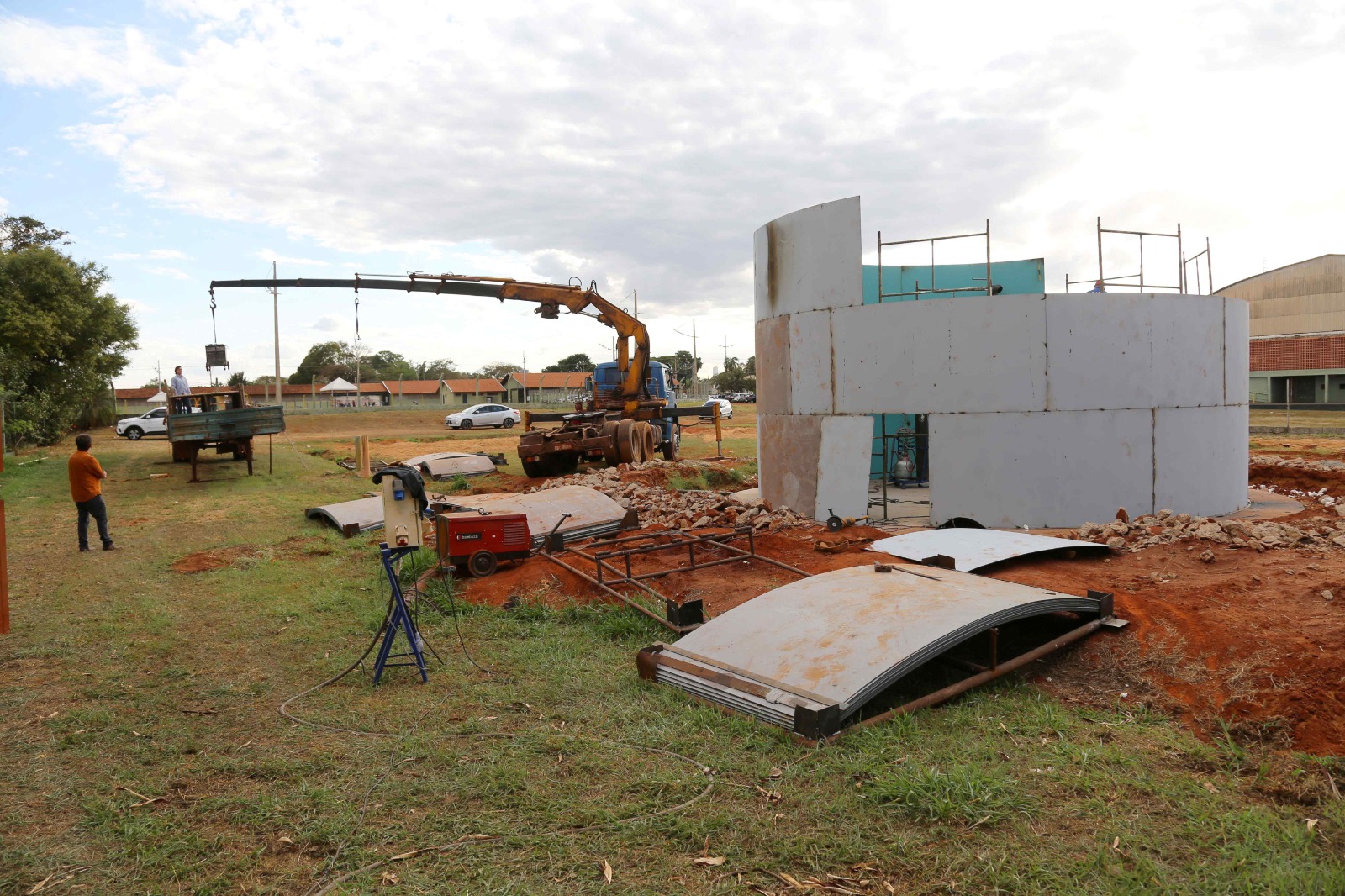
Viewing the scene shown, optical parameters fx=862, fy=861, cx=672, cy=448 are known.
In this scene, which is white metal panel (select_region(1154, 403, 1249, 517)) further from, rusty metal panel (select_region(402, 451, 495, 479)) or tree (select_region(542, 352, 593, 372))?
tree (select_region(542, 352, 593, 372))

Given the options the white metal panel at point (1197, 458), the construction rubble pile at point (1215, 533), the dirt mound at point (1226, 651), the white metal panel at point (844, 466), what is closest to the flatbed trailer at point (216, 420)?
the white metal panel at point (844, 466)

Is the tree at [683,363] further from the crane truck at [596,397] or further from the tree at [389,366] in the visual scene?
the crane truck at [596,397]

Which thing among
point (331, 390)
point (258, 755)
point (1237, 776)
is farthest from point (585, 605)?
point (331, 390)

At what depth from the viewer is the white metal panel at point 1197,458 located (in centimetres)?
1234

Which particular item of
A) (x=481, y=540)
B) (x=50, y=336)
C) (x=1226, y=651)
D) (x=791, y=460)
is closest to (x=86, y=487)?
(x=481, y=540)

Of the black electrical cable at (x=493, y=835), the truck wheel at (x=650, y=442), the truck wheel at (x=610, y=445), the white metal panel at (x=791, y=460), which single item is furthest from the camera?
the truck wheel at (x=650, y=442)

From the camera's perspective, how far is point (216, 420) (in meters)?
19.8

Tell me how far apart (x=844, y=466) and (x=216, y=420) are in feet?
48.5

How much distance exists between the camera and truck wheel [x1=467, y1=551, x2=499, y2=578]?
10.2 meters

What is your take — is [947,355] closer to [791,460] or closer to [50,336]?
[791,460]

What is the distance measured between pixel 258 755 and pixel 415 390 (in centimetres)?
8529

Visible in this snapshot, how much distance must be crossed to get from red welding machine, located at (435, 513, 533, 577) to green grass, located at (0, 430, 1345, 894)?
8.58 feet

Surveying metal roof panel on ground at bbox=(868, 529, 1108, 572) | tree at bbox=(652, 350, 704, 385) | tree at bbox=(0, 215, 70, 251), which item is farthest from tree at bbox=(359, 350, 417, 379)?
metal roof panel on ground at bbox=(868, 529, 1108, 572)

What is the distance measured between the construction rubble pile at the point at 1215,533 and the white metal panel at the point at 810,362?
163 inches
